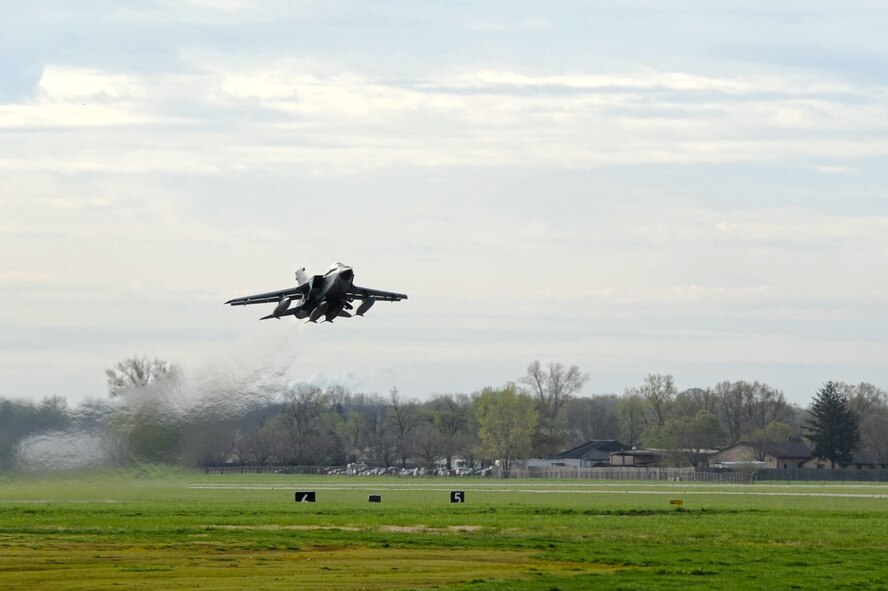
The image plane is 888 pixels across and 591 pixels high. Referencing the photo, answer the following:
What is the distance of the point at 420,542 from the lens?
56250 millimetres

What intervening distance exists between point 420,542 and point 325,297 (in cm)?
1230

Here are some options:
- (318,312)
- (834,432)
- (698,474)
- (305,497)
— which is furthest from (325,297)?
(834,432)

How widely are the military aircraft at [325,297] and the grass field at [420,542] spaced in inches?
353

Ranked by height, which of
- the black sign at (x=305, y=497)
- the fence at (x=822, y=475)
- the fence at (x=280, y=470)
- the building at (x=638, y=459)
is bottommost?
the black sign at (x=305, y=497)

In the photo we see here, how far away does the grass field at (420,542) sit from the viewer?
141ft

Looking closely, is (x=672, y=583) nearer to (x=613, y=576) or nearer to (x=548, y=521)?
(x=613, y=576)

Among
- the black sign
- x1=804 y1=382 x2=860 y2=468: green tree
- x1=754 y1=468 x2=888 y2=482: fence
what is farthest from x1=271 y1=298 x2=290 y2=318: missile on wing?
x1=804 y1=382 x2=860 y2=468: green tree

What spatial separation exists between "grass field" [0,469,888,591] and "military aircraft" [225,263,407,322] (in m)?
8.95

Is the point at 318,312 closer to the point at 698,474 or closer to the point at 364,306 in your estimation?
the point at 364,306

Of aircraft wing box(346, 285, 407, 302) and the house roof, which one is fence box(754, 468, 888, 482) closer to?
the house roof

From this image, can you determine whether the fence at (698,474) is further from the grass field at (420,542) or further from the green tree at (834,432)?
the grass field at (420,542)

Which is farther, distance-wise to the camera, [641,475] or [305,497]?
[641,475]

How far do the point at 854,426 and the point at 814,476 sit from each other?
36.6 m

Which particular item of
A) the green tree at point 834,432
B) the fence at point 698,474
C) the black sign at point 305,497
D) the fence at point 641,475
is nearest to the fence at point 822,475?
Result: the fence at point 698,474
